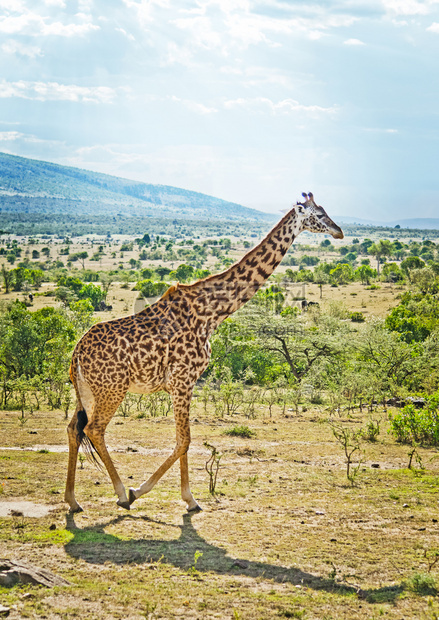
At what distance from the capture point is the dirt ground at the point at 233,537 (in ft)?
17.8

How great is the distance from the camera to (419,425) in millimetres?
12625

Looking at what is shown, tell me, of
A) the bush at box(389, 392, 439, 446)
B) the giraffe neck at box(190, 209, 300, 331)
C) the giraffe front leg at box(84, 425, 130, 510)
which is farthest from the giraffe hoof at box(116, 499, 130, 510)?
the bush at box(389, 392, 439, 446)

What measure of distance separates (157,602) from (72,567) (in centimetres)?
118

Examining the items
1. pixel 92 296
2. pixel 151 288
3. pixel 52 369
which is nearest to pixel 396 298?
pixel 151 288

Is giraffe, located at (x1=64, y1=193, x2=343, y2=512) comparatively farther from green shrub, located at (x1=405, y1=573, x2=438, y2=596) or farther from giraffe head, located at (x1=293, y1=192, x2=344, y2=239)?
green shrub, located at (x1=405, y1=573, x2=438, y2=596)

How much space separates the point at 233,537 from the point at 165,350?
2.57 meters

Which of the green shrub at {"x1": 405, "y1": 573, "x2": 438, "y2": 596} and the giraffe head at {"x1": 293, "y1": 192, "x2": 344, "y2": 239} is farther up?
the giraffe head at {"x1": 293, "y1": 192, "x2": 344, "y2": 239}

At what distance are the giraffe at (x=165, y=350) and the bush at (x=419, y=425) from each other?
5.69 m

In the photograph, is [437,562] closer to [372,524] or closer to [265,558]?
[372,524]

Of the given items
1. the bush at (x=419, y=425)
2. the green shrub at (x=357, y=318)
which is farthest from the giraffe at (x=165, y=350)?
the green shrub at (x=357, y=318)

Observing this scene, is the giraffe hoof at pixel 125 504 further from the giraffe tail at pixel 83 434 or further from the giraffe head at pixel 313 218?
the giraffe head at pixel 313 218

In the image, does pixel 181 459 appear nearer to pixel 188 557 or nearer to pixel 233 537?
pixel 233 537

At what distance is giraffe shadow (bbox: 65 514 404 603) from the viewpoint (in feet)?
19.1

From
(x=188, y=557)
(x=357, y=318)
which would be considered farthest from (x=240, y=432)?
(x=357, y=318)
